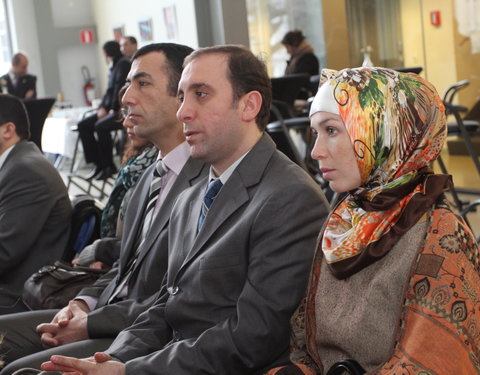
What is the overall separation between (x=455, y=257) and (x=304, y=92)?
6.77 meters

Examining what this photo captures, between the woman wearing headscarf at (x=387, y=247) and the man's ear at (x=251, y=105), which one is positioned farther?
the man's ear at (x=251, y=105)

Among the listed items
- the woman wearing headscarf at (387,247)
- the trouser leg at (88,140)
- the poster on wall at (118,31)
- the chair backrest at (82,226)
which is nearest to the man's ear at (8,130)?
the chair backrest at (82,226)

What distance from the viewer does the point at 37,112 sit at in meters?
7.90

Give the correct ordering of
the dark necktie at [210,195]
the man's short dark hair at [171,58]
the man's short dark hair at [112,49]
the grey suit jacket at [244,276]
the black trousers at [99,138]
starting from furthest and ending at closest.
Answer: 1. the man's short dark hair at [112,49]
2. the black trousers at [99,138]
3. the man's short dark hair at [171,58]
4. the dark necktie at [210,195]
5. the grey suit jacket at [244,276]

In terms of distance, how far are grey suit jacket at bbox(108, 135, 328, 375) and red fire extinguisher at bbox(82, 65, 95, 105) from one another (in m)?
12.7

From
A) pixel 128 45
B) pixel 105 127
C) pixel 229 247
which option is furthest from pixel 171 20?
pixel 229 247

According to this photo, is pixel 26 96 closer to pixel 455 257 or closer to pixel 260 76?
pixel 260 76

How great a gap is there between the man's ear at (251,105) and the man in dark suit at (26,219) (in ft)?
5.33

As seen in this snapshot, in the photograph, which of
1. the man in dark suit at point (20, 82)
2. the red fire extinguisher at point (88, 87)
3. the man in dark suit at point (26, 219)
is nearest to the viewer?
the man in dark suit at point (26, 219)

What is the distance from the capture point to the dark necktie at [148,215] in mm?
2773

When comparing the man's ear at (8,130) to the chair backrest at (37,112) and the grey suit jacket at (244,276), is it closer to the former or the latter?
the grey suit jacket at (244,276)

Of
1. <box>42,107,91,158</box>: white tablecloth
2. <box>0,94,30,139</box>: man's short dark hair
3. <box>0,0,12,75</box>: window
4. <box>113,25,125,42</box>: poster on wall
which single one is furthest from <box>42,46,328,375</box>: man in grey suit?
<box>0,0,12,75</box>: window

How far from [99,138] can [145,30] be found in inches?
107

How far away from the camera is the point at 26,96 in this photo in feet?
36.9
